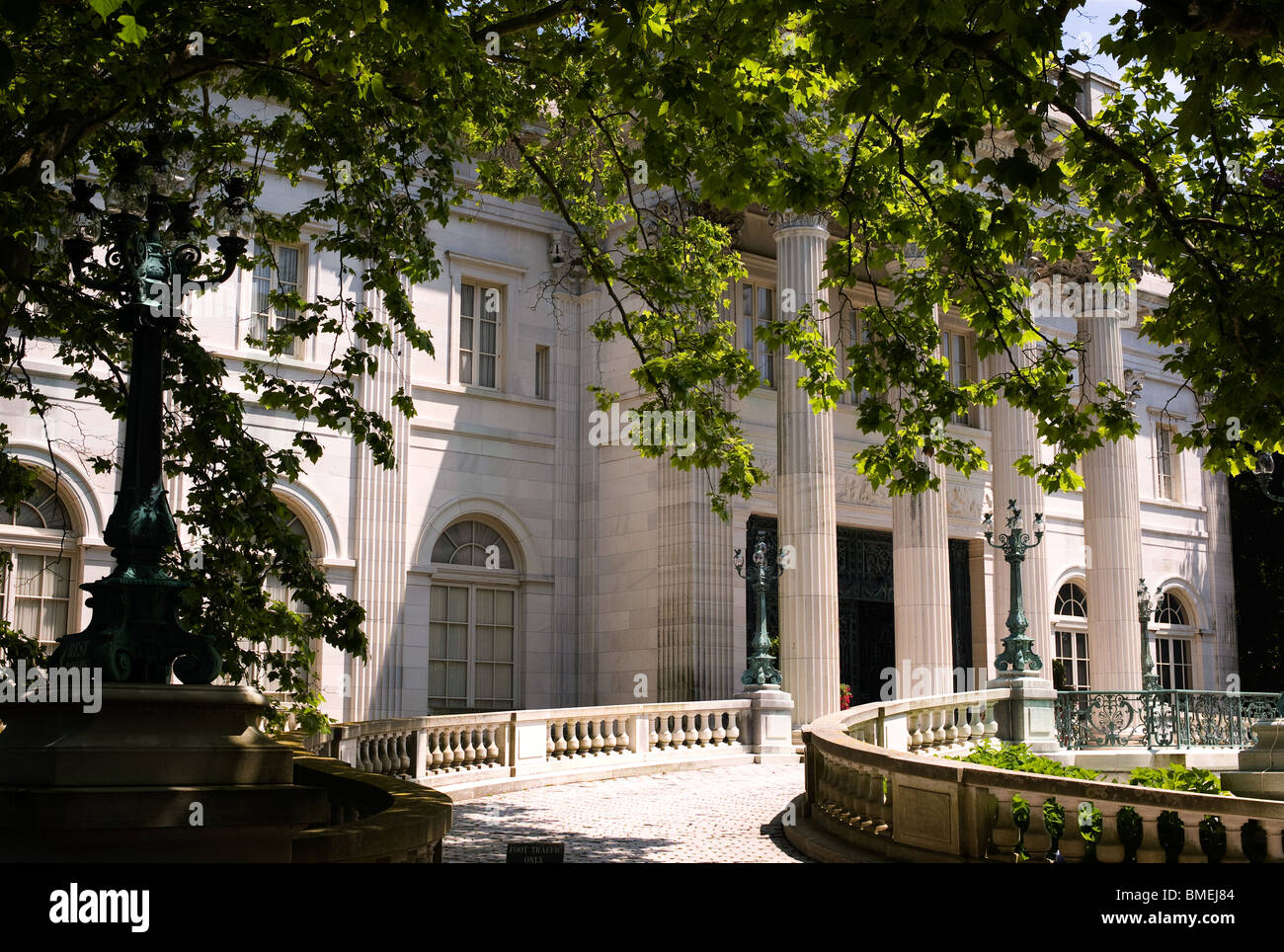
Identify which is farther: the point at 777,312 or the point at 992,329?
the point at 777,312

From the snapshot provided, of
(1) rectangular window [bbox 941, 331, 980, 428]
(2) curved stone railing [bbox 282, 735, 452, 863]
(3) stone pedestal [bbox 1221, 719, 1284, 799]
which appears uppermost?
(1) rectangular window [bbox 941, 331, 980, 428]

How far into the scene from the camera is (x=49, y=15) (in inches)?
463

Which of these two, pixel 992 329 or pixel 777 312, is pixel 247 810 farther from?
pixel 777 312

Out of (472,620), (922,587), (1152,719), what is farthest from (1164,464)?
(472,620)

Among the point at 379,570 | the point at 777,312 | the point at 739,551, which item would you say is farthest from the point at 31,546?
the point at 777,312

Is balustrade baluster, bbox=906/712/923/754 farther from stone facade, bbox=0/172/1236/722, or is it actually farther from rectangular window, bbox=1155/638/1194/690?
rectangular window, bbox=1155/638/1194/690

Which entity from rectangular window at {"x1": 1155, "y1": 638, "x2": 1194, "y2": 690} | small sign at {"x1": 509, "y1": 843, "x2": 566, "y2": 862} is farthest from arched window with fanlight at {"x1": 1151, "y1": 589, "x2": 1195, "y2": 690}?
small sign at {"x1": 509, "y1": 843, "x2": 566, "y2": 862}

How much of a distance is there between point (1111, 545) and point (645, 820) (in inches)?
737

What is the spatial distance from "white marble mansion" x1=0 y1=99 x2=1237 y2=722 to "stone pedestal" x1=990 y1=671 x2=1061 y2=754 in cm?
349

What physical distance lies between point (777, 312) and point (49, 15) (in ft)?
61.4

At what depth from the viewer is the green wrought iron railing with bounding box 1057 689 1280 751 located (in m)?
23.9

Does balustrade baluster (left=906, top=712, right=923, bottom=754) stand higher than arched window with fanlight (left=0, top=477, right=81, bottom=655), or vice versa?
arched window with fanlight (left=0, top=477, right=81, bottom=655)
